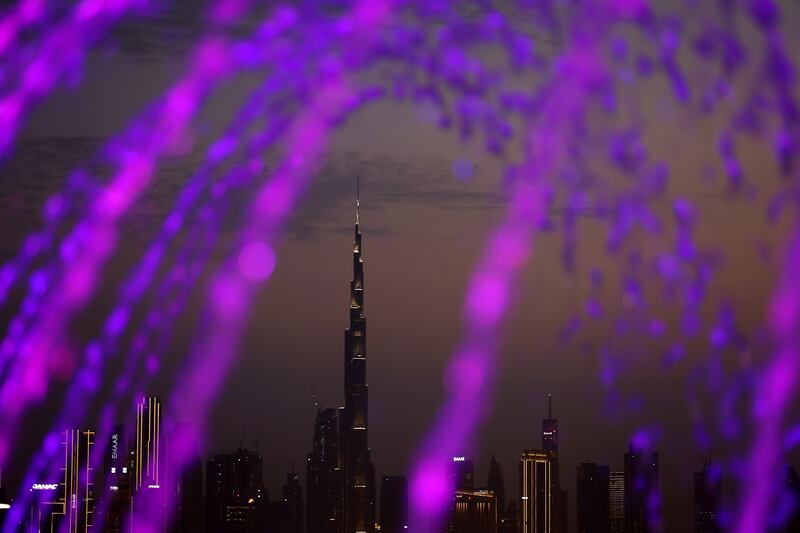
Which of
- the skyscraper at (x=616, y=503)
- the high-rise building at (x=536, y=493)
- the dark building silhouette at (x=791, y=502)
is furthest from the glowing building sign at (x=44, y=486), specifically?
the high-rise building at (x=536, y=493)

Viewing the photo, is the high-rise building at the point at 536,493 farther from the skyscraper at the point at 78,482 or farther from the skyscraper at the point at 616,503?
the skyscraper at the point at 78,482

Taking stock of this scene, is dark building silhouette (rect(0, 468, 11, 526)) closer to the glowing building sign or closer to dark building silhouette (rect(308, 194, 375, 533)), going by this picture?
the glowing building sign

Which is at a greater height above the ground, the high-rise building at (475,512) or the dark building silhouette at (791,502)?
the high-rise building at (475,512)

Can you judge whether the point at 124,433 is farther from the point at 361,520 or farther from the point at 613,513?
the point at 361,520

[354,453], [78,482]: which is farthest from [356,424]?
[78,482]

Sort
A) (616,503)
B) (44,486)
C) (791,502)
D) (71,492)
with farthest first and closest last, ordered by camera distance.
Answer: (616,503) < (71,492) < (44,486) < (791,502)

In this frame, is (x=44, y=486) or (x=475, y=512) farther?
(x=475, y=512)

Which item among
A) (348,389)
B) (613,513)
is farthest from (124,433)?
(348,389)

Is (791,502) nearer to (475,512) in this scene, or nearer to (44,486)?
(44,486)

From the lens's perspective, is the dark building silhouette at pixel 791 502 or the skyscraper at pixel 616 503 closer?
the dark building silhouette at pixel 791 502
